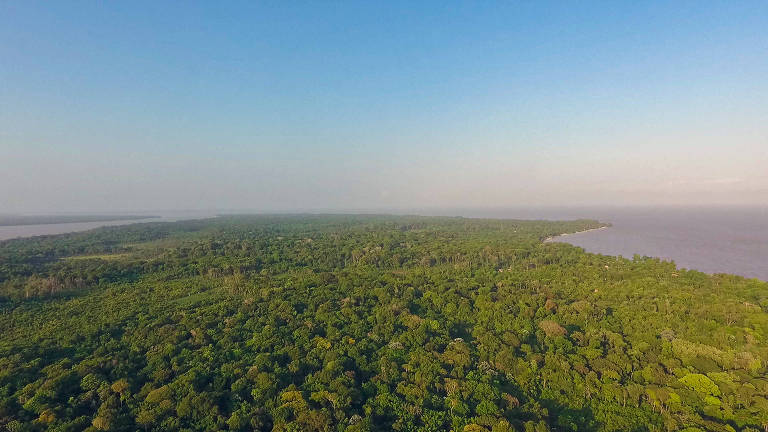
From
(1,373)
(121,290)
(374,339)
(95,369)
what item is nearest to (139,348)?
(95,369)

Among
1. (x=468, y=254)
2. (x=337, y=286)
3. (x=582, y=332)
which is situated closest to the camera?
(x=582, y=332)

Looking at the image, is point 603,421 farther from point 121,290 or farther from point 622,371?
point 121,290

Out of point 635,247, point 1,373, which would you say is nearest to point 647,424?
point 1,373

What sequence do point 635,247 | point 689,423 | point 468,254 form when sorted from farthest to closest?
point 635,247
point 468,254
point 689,423

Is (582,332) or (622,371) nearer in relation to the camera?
(622,371)

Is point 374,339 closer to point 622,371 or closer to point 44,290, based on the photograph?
point 622,371

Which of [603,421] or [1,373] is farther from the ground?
[1,373]
